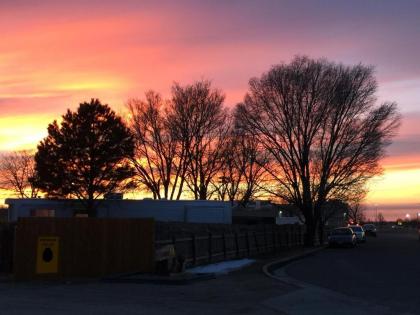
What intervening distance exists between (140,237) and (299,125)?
89.6 feet

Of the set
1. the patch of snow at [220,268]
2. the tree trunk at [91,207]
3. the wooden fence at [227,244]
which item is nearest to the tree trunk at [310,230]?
the wooden fence at [227,244]

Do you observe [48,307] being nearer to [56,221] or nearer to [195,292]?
[195,292]

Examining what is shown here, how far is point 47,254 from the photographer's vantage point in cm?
1898

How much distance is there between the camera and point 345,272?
72.2 ft

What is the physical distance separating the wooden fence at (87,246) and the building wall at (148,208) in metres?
31.5

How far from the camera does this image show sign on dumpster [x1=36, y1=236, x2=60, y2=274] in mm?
18766

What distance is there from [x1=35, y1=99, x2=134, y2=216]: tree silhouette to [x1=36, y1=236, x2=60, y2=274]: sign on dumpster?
35.2 metres

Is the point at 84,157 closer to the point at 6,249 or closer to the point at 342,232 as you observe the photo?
the point at 342,232

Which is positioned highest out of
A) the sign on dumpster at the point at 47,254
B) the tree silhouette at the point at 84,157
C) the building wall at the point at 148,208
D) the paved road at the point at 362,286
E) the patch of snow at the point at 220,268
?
the tree silhouette at the point at 84,157

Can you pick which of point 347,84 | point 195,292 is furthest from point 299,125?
point 195,292

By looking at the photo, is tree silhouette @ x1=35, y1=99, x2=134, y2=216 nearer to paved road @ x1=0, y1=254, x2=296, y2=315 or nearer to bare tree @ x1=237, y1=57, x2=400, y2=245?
bare tree @ x1=237, y1=57, x2=400, y2=245

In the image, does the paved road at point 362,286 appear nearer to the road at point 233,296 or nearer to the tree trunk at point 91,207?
the road at point 233,296

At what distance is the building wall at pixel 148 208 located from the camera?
5266 centimetres

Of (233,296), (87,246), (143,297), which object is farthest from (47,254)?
(233,296)
